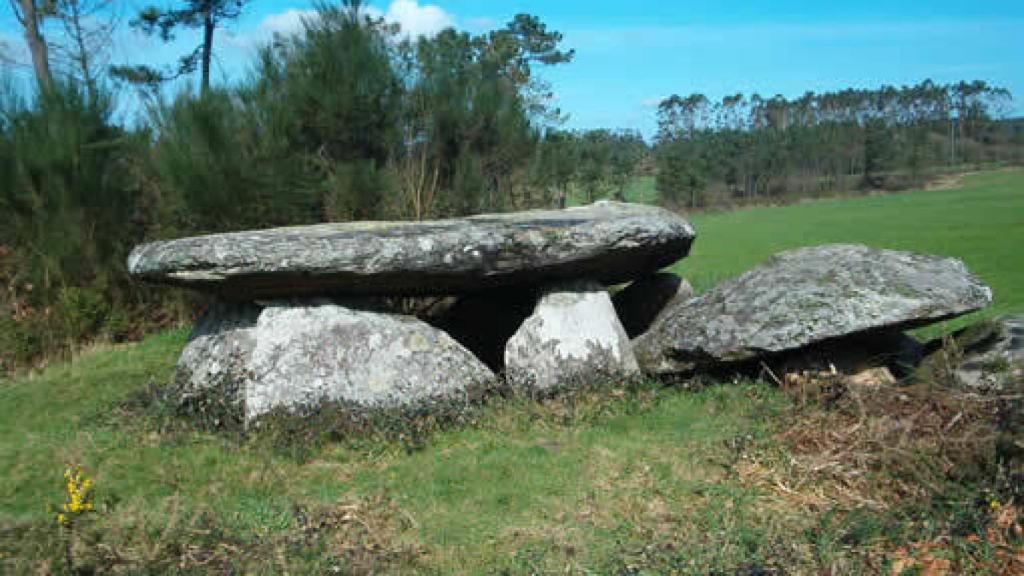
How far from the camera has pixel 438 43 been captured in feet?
50.0

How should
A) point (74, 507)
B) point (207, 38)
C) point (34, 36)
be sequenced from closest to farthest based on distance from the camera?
1. point (74, 507)
2. point (34, 36)
3. point (207, 38)

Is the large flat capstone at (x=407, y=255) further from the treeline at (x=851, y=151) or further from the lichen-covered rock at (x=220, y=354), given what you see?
the treeline at (x=851, y=151)

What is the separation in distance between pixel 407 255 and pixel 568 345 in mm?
1763

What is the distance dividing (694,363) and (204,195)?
7264 mm

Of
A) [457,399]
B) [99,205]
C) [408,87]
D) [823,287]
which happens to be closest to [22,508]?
[457,399]

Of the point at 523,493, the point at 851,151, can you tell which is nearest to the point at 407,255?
the point at 523,493

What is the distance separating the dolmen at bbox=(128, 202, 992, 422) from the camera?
7.02 m

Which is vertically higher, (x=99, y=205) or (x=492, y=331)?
(x=99, y=205)

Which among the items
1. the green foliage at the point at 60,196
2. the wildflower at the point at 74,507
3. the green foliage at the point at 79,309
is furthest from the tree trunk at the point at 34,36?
the wildflower at the point at 74,507

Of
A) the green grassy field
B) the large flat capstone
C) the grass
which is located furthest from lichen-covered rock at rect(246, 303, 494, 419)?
the grass

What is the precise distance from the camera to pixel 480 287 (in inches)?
344

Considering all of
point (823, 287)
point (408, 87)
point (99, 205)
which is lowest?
point (823, 287)

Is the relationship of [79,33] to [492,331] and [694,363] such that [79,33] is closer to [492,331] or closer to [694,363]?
[492,331]

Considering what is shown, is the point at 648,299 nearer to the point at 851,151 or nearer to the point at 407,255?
the point at 407,255
